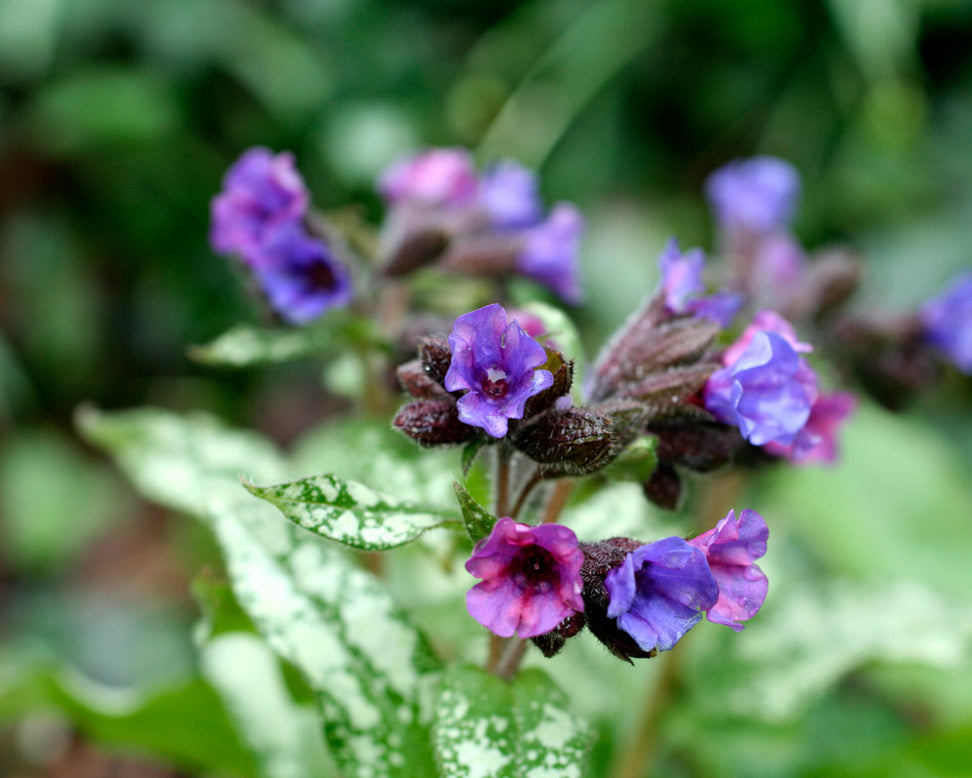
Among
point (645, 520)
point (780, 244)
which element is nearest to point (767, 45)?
point (780, 244)

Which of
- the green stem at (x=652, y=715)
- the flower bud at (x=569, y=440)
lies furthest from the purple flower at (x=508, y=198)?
the flower bud at (x=569, y=440)

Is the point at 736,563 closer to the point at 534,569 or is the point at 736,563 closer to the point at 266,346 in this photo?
the point at 534,569

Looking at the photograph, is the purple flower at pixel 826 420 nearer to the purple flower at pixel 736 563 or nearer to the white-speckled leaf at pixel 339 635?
the purple flower at pixel 736 563

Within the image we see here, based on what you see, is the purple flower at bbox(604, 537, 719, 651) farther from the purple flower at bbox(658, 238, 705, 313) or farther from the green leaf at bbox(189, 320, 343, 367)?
the green leaf at bbox(189, 320, 343, 367)

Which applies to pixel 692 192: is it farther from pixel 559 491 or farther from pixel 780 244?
pixel 559 491

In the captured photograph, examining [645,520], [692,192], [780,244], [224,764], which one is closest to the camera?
[645,520]

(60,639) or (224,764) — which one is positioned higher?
(224,764)
